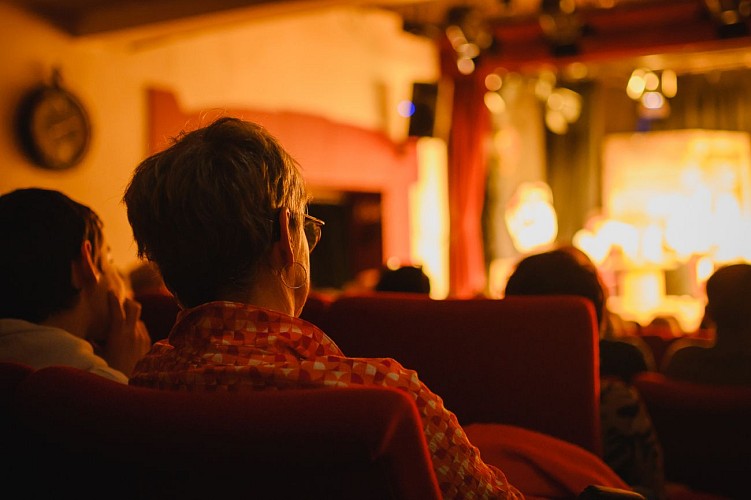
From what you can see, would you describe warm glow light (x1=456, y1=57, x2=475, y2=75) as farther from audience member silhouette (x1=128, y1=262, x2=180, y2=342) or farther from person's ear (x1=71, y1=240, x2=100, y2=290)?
person's ear (x1=71, y1=240, x2=100, y2=290)

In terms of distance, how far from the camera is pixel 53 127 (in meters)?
4.54

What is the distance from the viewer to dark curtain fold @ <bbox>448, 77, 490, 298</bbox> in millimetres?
7820

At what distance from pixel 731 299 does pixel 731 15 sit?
14.3 ft

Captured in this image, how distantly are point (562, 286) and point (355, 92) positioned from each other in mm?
5327

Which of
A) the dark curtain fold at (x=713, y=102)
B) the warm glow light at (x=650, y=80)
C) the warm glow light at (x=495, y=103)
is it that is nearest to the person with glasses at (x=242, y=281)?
the warm glow light at (x=495, y=103)

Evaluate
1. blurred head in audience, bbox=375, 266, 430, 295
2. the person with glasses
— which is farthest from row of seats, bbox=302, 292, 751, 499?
blurred head in audience, bbox=375, 266, 430, 295

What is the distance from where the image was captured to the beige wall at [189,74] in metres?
4.49

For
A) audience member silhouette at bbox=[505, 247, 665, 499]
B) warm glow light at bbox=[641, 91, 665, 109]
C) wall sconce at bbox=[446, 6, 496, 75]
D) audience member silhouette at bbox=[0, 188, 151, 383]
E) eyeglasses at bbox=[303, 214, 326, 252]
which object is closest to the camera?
eyeglasses at bbox=[303, 214, 326, 252]

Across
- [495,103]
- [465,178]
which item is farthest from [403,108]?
[495,103]

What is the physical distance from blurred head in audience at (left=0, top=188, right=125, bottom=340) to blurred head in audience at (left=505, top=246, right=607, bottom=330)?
3.44ft

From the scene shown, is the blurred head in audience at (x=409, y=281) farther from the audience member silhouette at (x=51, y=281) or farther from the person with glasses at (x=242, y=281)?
the person with glasses at (x=242, y=281)

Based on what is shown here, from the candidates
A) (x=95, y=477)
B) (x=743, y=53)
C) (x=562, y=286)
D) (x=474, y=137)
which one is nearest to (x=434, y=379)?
(x=562, y=286)

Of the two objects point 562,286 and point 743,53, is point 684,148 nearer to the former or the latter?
point 743,53

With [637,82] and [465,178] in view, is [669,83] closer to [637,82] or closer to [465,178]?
[637,82]
